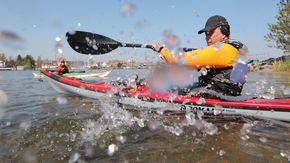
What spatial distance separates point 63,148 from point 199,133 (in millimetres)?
2154

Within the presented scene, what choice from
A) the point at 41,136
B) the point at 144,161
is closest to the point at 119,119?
the point at 41,136

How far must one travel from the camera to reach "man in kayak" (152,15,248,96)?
484 centimetres

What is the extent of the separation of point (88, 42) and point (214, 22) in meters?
3.56

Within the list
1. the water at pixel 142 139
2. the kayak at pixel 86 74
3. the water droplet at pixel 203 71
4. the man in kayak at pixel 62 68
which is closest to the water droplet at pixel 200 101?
the water at pixel 142 139

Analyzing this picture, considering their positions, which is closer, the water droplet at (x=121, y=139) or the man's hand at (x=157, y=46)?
the water droplet at (x=121, y=139)

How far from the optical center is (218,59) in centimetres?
483

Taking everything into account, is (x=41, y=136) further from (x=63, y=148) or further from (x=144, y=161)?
(x=144, y=161)

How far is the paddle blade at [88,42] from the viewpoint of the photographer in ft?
23.0

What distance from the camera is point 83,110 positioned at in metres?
6.82

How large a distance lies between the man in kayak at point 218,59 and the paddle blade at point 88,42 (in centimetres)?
204

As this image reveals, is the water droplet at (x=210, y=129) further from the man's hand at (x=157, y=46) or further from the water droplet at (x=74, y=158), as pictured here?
the water droplet at (x=74, y=158)

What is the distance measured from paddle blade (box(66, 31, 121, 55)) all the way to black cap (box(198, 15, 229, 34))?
275 centimetres

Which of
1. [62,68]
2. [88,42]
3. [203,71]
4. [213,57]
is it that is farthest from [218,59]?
[62,68]

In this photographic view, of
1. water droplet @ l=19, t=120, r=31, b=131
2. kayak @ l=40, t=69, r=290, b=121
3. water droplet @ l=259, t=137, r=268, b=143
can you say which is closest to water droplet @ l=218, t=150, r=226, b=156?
water droplet @ l=259, t=137, r=268, b=143
